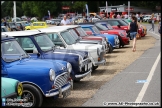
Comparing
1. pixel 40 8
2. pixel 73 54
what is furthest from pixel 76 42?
pixel 40 8

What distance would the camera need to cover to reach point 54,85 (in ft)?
22.5

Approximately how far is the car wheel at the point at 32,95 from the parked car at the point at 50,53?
6.95 feet

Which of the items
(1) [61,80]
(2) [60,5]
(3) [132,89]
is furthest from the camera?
(2) [60,5]

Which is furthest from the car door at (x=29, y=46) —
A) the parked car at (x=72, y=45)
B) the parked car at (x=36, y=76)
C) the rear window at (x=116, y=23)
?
the rear window at (x=116, y=23)

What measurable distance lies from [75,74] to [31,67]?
2187 millimetres

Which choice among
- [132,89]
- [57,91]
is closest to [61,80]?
[57,91]

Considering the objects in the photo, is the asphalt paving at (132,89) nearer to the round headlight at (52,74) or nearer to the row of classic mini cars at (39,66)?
the row of classic mini cars at (39,66)

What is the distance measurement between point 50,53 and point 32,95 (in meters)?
2.59

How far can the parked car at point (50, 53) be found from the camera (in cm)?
886

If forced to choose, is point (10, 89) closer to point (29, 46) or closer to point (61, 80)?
point (61, 80)

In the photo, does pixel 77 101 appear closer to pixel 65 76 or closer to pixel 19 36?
pixel 65 76

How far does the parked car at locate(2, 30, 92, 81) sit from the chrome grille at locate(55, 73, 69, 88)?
1.22m

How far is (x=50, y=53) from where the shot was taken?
9.12 m

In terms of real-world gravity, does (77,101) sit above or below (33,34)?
below
